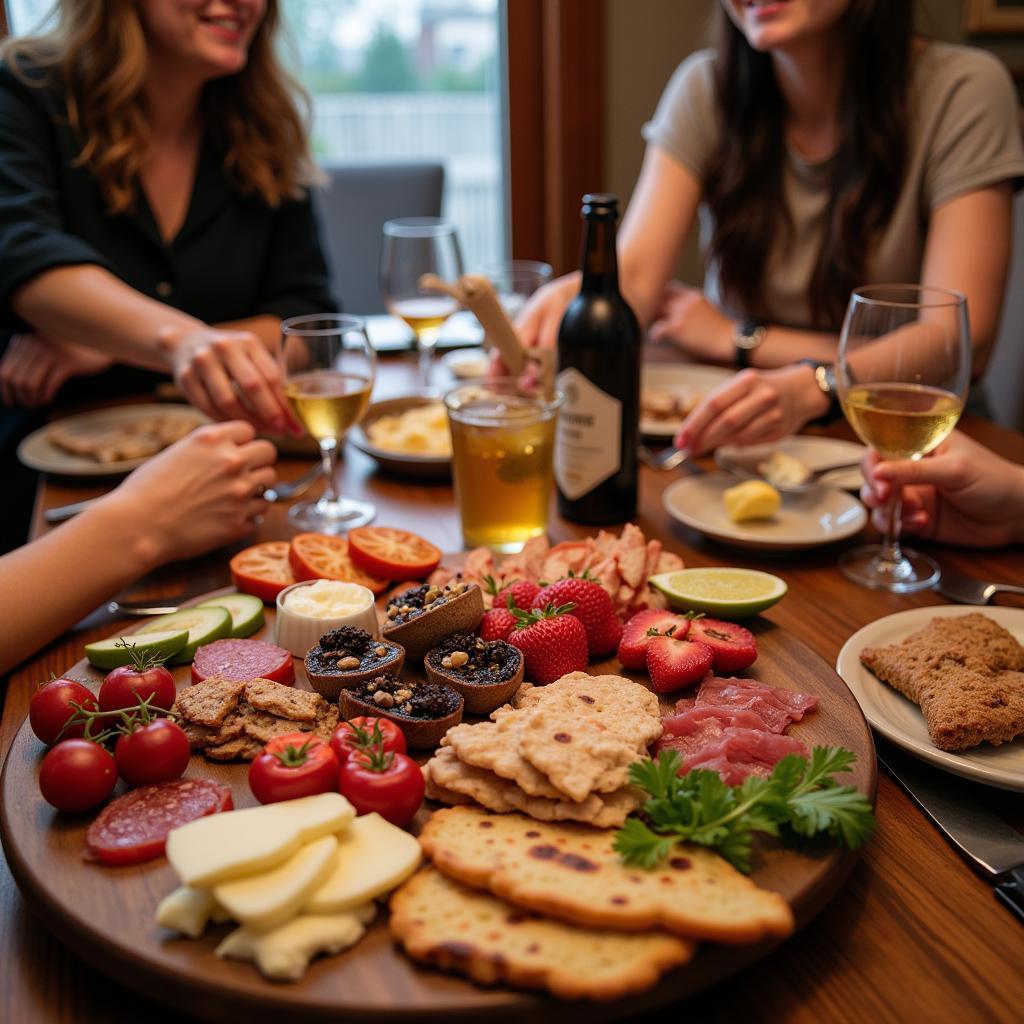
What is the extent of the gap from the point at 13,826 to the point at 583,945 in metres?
→ 0.55

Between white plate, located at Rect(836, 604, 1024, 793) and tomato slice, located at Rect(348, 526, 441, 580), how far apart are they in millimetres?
594

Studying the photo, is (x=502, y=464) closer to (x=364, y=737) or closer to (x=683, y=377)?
(x=364, y=737)

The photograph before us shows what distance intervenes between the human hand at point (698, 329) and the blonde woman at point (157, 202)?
0.98 metres

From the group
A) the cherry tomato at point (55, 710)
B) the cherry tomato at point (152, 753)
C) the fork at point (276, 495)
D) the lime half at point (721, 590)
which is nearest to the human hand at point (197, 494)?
the fork at point (276, 495)

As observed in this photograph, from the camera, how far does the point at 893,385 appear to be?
147 centimetres

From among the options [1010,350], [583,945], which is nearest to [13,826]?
[583,945]

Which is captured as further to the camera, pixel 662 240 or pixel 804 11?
pixel 662 240

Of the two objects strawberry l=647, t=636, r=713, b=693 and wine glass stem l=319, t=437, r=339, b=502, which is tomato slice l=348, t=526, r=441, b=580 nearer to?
wine glass stem l=319, t=437, r=339, b=502

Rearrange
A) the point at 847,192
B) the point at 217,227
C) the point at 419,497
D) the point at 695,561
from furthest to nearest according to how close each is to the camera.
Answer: the point at 217,227
the point at 847,192
the point at 419,497
the point at 695,561

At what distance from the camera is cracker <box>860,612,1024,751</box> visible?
41.2 inches

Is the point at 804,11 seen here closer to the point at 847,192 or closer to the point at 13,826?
the point at 847,192

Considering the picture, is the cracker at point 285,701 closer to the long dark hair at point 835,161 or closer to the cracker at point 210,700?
the cracker at point 210,700

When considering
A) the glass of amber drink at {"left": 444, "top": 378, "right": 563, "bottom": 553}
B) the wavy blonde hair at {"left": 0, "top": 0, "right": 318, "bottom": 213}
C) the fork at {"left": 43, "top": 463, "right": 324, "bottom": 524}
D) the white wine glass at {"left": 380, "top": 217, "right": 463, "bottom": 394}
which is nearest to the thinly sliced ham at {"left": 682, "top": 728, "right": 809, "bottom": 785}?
the glass of amber drink at {"left": 444, "top": 378, "right": 563, "bottom": 553}

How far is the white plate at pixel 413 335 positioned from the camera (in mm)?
2838
